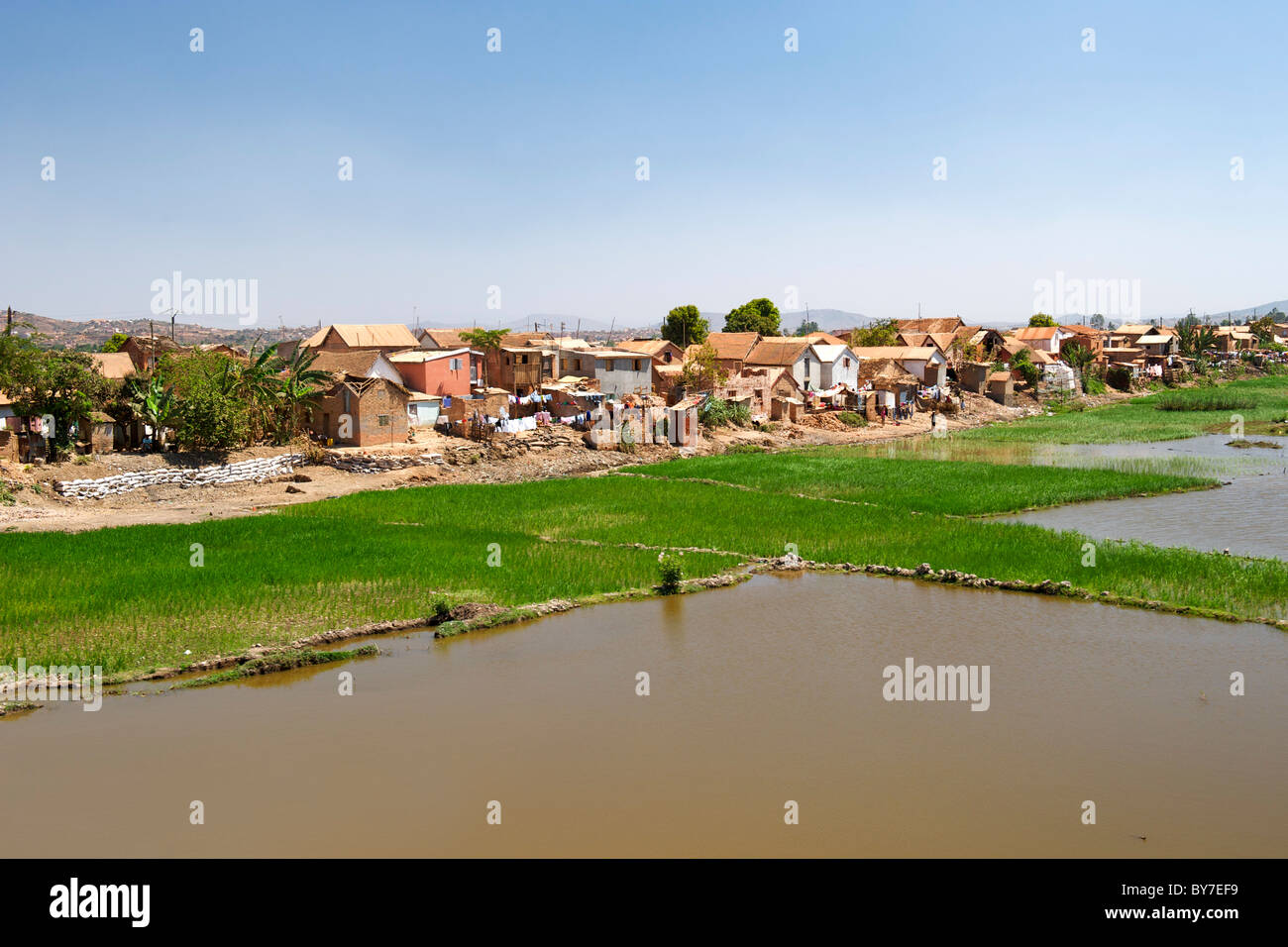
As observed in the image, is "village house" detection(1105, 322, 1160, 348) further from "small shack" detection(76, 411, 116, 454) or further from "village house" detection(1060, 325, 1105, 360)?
"small shack" detection(76, 411, 116, 454)

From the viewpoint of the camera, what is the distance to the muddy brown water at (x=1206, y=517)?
73.8 feet

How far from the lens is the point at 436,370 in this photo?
38844 mm

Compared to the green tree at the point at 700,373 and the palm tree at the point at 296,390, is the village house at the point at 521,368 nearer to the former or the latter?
the green tree at the point at 700,373

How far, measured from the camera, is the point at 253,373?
32500 mm

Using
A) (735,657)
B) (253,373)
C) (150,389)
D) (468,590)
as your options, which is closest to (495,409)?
(253,373)

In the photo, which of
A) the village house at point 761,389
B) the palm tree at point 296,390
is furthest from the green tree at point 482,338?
the palm tree at point 296,390

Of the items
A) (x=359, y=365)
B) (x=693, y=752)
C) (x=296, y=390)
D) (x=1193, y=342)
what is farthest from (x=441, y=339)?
(x=1193, y=342)

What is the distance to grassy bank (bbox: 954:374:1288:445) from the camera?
46.1 metres

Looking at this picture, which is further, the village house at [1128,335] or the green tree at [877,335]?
the village house at [1128,335]

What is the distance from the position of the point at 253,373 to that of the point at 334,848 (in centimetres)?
2647

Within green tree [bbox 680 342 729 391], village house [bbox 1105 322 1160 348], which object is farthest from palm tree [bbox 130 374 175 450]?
village house [bbox 1105 322 1160 348]

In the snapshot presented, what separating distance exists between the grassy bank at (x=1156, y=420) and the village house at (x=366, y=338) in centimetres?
2841

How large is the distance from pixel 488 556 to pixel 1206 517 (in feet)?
A: 62.9
